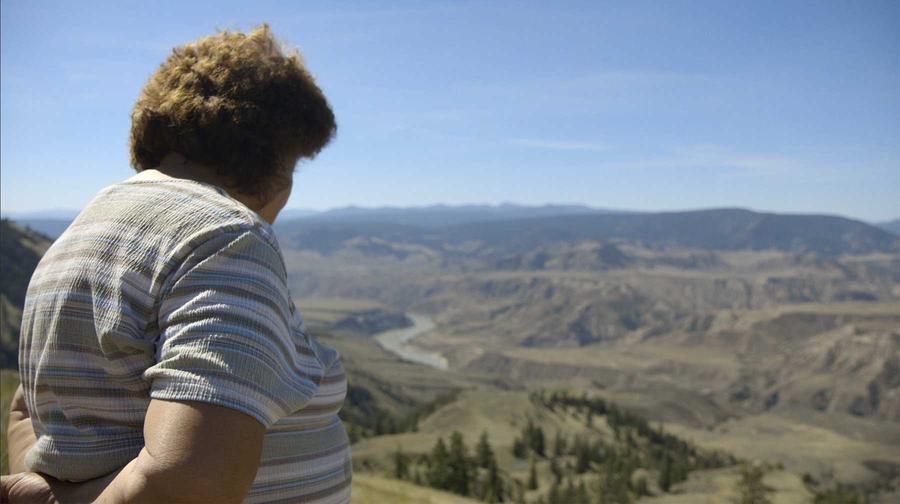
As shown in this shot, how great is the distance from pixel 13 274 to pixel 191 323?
99.8 m

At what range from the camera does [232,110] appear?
1969 millimetres

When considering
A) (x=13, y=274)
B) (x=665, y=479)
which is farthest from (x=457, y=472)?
(x=13, y=274)

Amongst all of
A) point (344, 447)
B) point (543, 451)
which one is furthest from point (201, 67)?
point (543, 451)

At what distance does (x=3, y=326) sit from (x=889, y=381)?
144021mm

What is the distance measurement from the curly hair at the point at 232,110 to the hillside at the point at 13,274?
5895cm

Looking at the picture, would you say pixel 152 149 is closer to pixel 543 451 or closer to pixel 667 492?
pixel 667 492

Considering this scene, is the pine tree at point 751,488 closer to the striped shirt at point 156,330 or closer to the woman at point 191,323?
the woman at point 191,323

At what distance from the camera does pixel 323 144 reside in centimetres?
227

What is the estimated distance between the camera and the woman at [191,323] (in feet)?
5.11

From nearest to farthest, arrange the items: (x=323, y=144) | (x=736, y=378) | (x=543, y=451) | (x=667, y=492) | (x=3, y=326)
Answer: (x=323, y=144) < (x=667, y=492) < (x=3, y=326) < (x=543, y=451) < (x=736, y=378)

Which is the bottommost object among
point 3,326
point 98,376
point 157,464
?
point 3,326

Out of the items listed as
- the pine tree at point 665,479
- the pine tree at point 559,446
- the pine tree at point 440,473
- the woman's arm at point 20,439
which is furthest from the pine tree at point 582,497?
the woman's arm at point 20,439

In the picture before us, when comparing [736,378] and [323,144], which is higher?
[323,144]

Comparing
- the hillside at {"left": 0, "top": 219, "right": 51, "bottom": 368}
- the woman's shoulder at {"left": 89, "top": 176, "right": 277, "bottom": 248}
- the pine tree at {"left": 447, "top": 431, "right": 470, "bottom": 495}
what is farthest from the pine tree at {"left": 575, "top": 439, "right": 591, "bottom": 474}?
the woman's shoulder at {"left": 89, "top": 176, "right": 277, "bottom": 248}
